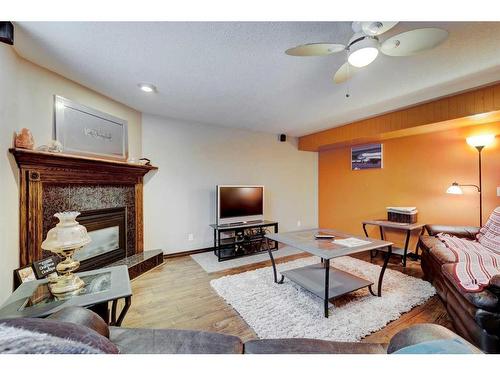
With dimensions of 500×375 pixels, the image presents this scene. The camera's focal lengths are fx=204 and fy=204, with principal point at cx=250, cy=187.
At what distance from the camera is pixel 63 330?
60cm

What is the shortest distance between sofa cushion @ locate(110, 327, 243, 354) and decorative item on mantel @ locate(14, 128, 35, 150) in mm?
1730

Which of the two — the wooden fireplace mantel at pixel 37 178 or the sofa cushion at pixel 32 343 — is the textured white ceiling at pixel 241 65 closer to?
the wooden fireplace mantel at pixel 37 178

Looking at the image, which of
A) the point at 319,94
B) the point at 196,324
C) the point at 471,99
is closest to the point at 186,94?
the point at 319,94

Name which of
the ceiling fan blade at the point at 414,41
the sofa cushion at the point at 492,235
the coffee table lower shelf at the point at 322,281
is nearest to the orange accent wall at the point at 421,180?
the sofa cushion at the point at 492,235

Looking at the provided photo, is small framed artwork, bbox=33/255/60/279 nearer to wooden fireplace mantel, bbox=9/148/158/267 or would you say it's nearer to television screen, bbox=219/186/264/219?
wooden fireplace mantel, bbox=9/148/158/267

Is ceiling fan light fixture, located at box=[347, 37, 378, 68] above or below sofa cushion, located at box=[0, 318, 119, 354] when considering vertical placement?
above

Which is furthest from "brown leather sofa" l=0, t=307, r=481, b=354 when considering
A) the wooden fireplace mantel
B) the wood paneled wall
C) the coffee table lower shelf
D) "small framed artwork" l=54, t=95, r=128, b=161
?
the wood paneled wall

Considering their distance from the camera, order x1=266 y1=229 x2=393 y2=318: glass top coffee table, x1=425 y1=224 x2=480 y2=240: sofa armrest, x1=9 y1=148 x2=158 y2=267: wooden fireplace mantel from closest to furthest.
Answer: x1=9 y1=148 x2=158 y2=267: wooden fireplace mantel, x1=266 y1=229 x2=393 y2=318: glass top coffee table, x1=425 y1=224 x2=480 y2=240: sofa armrest

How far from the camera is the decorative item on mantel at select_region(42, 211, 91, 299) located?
1222 mm

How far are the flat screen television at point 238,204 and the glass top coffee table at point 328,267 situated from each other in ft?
4.04

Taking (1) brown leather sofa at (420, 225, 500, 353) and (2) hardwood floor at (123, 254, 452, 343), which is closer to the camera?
(1) brown leather sofa at (420, 225, 500, 353)
